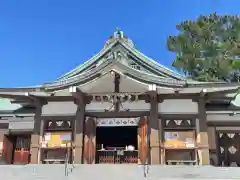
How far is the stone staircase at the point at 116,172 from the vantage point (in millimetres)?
11086

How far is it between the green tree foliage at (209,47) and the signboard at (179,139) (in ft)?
40.2

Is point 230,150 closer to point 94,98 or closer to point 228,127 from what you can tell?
point 228,127

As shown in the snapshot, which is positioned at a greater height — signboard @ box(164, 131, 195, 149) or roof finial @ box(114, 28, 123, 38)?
roof finial @ box(114, 28, 123, 38)

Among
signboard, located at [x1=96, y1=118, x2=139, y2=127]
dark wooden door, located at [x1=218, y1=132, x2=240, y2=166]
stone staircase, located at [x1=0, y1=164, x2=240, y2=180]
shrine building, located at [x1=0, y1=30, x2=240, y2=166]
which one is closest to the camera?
stone staircase, located at [x1=0, y1=164, x2=240, y2=180]

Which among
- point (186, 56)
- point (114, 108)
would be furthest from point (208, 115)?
point (186, 56)

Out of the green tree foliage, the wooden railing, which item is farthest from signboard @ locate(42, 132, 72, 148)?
the green tree foliage

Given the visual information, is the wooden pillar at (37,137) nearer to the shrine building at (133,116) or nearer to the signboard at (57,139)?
the shrine building at (133,116)

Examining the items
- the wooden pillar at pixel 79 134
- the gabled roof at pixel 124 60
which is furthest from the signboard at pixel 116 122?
the gabled roof at pixel 124 60

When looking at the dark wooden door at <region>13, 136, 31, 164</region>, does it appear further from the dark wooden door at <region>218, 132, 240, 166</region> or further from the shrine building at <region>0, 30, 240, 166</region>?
the dark wooden door at <region>218, 132, 240, 166</region>

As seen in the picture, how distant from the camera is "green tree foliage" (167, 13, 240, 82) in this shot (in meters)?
27.6

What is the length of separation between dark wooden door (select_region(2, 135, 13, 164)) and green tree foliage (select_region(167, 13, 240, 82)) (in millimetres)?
15365

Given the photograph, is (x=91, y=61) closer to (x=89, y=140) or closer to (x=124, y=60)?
(x=124, y=60)

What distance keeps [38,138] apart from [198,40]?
19045 mm

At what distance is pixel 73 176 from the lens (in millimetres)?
11484
